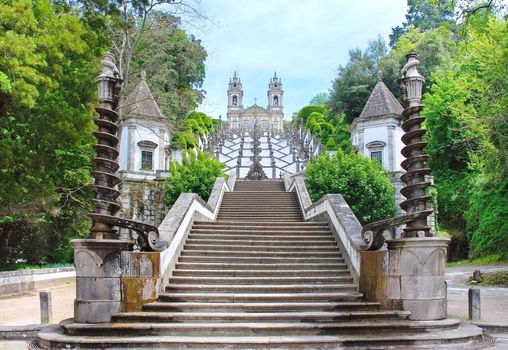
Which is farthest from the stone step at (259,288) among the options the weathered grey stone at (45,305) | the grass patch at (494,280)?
the grass patch at (494,280)

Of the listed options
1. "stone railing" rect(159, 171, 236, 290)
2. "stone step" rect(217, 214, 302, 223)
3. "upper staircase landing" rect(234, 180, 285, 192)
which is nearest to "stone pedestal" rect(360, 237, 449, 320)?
"stone railing" rect(159, 171, 236, 290)

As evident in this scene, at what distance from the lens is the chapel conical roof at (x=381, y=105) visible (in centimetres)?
3319

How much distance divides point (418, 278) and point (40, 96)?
11.8 m

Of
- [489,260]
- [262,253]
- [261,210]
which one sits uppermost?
[261,210]

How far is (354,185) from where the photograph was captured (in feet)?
74.6

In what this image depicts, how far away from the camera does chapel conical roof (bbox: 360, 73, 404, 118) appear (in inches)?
1307

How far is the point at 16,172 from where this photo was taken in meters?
14.8

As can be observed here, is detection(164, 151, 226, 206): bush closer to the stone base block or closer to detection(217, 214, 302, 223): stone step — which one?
detection(217, 214, 302, 223): stone step

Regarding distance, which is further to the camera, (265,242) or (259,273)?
(265,242)

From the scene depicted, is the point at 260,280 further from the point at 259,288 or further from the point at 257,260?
the point at 257,260

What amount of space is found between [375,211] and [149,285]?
16635 millimetres

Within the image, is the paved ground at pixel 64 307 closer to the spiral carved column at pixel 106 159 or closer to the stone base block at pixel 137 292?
the stone base block at pixel 137 292

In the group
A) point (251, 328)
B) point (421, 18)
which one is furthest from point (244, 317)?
point (421, 18)

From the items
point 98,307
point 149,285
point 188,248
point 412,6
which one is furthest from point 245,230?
point 412,6
